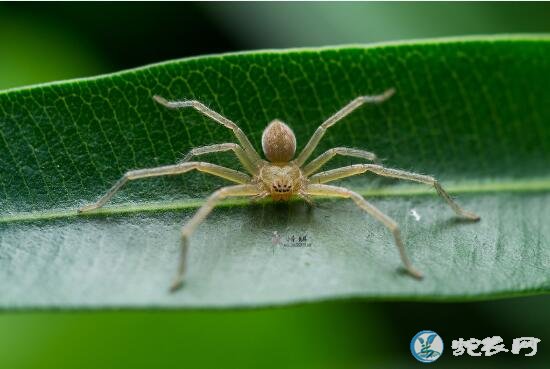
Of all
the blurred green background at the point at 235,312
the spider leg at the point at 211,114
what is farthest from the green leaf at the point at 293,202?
the blurred green background at the point at 235,312

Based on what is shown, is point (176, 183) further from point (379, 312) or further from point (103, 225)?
point (379, 312)

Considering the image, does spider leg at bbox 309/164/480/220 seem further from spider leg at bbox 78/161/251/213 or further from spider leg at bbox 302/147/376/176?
spider leg at bbox 78/161/251/213

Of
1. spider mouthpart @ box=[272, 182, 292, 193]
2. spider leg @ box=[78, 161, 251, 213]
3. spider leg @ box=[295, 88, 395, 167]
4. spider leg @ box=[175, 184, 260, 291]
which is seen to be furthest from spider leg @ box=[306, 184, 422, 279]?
spider leg @ box=[78, 161, 251, 213]

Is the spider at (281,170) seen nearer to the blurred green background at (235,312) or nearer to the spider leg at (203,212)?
the spider leg at (203,212)

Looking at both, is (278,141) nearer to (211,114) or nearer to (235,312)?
(211,114)

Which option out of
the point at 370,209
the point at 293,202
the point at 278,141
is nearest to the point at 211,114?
the point at 278,141
